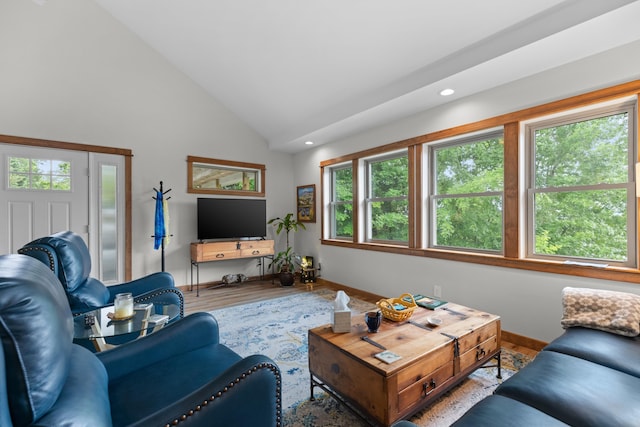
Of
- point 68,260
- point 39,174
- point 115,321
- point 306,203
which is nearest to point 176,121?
point 39,174

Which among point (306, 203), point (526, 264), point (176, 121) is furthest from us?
point (306, 203)

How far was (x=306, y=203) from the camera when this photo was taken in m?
5.54

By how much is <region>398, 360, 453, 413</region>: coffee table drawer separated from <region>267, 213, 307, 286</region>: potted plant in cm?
350

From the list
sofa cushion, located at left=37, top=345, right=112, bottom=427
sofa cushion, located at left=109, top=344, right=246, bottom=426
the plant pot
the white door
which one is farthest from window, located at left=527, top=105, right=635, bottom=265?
the white door

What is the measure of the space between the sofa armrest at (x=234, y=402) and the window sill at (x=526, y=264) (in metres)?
2.53

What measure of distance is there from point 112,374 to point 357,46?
321cm

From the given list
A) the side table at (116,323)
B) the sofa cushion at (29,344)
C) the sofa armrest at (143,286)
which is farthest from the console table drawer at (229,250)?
the sofa cushion at (29,344)

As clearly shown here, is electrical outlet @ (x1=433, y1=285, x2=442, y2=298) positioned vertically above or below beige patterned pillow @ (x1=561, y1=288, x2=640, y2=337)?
below

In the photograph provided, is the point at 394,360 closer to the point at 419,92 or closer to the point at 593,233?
the point at 593,233

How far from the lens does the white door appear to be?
11.7 feet

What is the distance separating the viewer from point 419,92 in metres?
3.03

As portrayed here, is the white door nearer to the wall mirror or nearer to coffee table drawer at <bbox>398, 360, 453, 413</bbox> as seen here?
the wall mirror

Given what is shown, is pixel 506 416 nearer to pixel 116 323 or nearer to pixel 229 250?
pixel 116 323

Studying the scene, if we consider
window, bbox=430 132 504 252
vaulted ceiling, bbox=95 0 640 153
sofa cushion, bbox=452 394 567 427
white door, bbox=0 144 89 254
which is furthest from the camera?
white door, bbox=0 144 89 254
